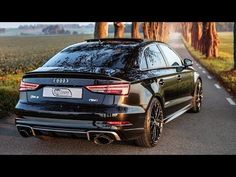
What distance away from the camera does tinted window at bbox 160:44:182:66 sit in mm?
7375

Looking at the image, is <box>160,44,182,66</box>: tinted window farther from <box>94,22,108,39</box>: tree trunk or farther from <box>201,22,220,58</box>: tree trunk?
<box>201,22,220,58</box>: tree trunk

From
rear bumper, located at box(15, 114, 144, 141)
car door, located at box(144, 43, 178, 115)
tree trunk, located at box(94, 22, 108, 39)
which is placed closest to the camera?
rear bumper, located at box(15, 114, 144, 141)

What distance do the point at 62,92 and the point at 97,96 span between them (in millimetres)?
468

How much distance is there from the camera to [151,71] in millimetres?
6352

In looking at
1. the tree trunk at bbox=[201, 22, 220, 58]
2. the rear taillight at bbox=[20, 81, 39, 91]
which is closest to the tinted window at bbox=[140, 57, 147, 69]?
the rear taillight at bbox=[20, 81, 39, 91]

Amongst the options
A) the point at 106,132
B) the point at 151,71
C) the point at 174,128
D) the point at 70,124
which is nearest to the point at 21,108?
the point at 70,124

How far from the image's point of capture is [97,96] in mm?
5418

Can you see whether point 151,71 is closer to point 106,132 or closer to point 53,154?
point 106,132

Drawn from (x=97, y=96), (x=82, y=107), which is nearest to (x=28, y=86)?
(x=82, y=107)

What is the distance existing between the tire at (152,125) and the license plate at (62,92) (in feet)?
3.30

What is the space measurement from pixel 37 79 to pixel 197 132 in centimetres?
281

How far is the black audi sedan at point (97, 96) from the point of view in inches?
213

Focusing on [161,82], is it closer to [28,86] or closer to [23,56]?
[28,86]

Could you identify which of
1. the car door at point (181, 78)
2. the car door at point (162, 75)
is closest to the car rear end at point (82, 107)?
the car door at point (162, 75)
